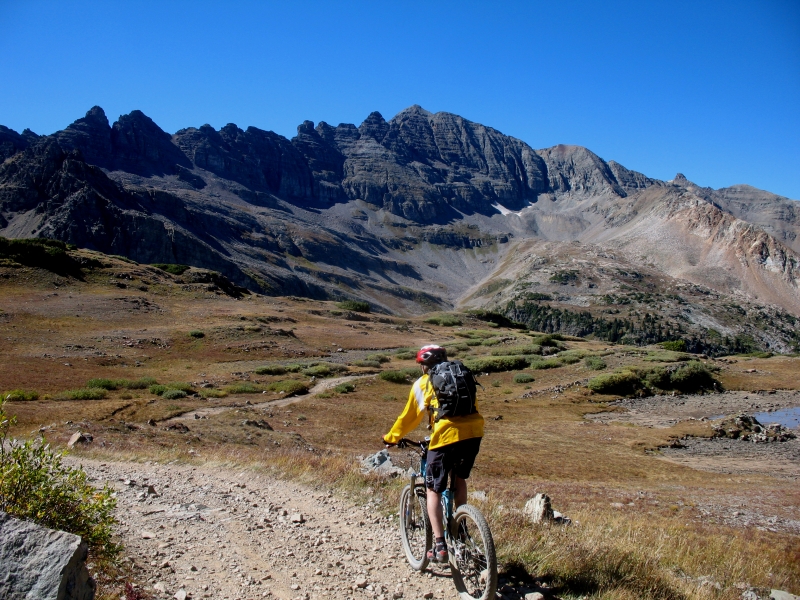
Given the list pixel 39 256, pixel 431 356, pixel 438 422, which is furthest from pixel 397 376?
pixel 39 256

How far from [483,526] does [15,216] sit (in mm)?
176513

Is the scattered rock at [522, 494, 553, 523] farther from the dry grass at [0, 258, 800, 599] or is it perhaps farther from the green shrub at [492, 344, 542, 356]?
the green shrub at [492, 344, 542, 356]

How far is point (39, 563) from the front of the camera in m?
3.72

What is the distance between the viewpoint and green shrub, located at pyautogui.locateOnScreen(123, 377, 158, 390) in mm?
28344

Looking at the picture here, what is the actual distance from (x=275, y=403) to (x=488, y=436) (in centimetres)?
1249

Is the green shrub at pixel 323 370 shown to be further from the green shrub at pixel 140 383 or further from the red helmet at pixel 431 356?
the red helmet at pixel 431 356

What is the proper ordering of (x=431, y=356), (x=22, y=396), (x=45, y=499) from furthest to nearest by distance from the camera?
1. (x=22, y=396)
2. (x=431, y=356)
3. (x=45, y=499)

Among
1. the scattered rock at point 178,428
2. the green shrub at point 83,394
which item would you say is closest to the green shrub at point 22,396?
the green shrub at point 83,394

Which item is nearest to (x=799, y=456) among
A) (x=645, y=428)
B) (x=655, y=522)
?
(x=645, y=428)

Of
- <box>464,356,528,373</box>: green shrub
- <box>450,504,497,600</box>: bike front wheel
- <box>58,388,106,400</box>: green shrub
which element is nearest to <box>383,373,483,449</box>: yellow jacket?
<box>450,504,497,600</box>: bike front wheel

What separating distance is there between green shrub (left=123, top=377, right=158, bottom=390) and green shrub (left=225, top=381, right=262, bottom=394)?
431 cm

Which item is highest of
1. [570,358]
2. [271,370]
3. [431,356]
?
[431,356]

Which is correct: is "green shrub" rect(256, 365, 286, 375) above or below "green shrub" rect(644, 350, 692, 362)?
below

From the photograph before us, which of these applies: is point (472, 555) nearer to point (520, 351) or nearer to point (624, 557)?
point (624, 557)
